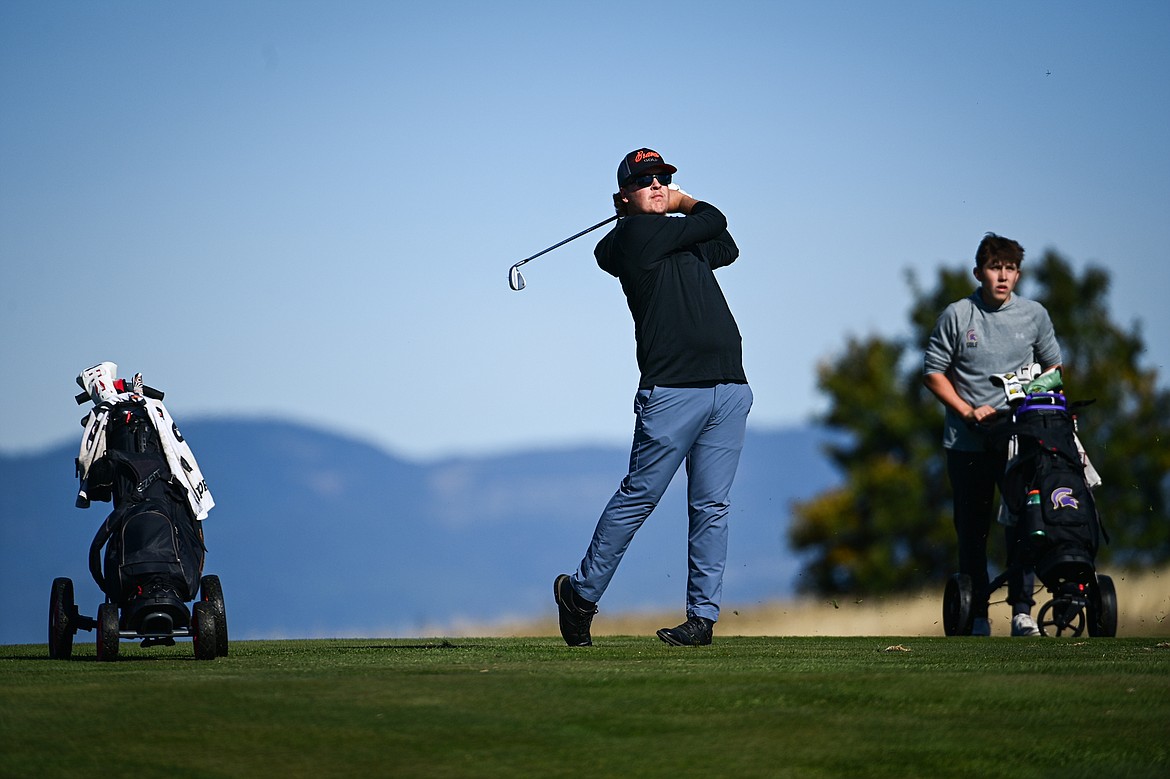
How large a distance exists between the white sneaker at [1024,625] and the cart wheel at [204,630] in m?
4.66

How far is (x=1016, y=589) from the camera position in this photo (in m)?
9.10

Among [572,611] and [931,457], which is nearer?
[572,611]

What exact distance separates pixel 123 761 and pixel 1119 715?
106 inches

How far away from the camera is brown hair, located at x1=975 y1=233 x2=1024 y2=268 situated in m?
9.14

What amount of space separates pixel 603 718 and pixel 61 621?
175 inches

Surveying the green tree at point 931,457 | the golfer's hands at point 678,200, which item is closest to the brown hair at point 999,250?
the golfer's hands at point 678,200

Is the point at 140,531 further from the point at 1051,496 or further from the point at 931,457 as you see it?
the point at 931,457

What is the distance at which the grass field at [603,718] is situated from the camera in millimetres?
3750

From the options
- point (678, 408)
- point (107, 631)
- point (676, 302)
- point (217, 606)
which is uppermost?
point (676, 302)

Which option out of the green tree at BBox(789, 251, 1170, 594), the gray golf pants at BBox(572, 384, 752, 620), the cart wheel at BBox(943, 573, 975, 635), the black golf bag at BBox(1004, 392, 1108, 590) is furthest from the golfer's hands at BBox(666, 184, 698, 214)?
the green tree at BBox(789, 251, 1170, 594)

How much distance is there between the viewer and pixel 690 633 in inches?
288

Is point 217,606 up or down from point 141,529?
down

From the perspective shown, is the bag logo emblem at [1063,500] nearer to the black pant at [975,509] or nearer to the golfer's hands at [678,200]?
the black pant at [975,509]

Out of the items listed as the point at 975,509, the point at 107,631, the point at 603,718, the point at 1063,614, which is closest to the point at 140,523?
the point at 107,631
